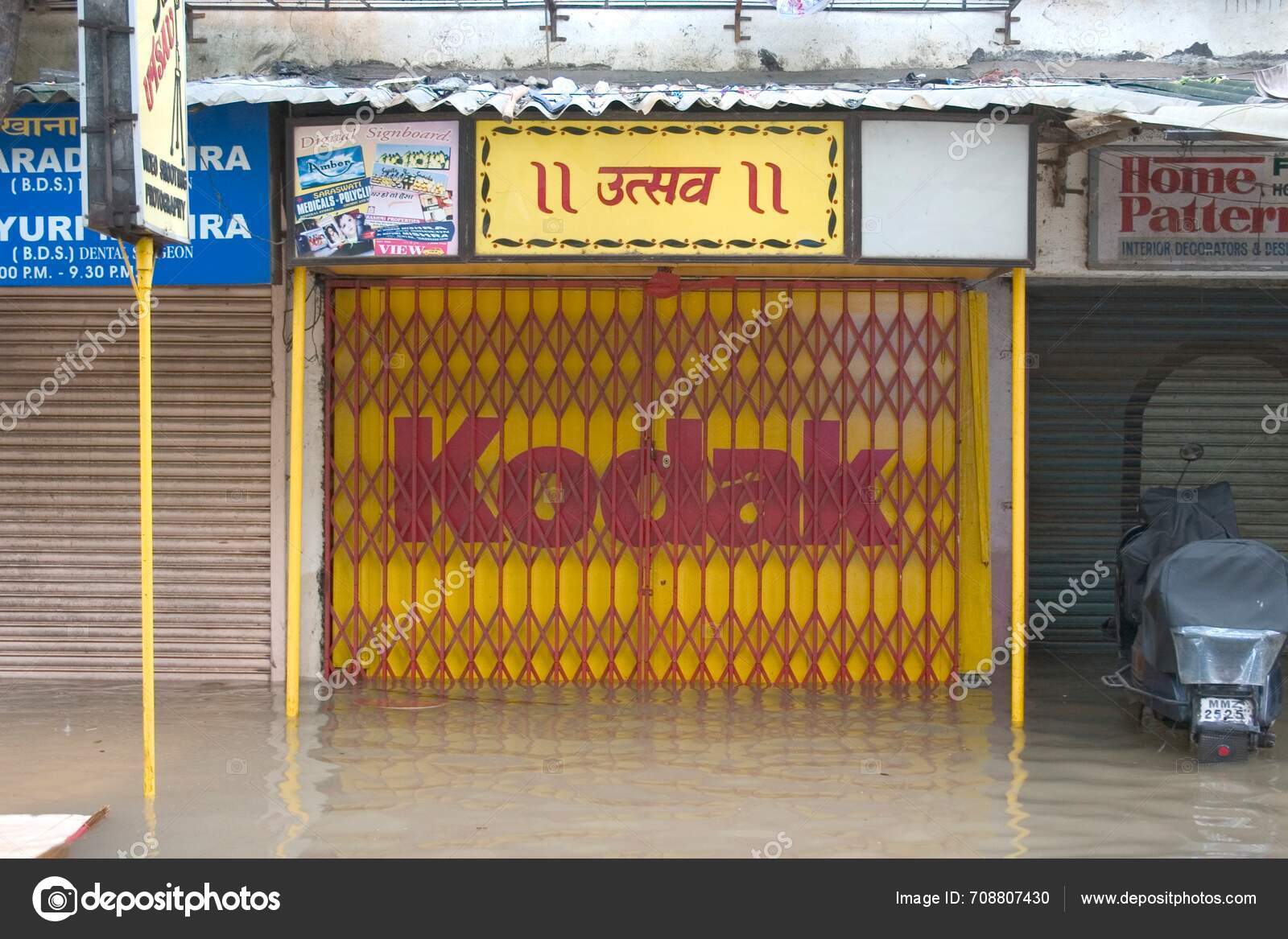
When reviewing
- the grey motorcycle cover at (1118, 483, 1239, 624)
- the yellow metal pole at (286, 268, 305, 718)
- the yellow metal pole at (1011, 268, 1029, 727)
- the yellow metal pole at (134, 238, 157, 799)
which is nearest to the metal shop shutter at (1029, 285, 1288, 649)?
the grey motorcycle cover at (1118, 483, 1239, 624)

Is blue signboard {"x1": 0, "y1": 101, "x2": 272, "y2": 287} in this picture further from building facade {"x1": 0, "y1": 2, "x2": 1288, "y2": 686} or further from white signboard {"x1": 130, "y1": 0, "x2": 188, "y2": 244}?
white signboard {"x1": 130, "y1": 0, "x2": 188, "y2": 244}

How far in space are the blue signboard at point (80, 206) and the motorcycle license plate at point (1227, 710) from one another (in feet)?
17.8

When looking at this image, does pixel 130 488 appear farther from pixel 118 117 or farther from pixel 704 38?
pixel 704 38

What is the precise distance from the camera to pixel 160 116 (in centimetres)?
497

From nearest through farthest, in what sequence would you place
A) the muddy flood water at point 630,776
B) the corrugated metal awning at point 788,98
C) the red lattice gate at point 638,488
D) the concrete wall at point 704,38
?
the muddy flood water at point 630,776 < the corrugated metal awning at point 788,98 < the concrete wall at point 704,38 < the red lattice gate at point 638,488

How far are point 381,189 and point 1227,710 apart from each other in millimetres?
4815

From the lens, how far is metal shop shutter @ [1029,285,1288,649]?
866cm

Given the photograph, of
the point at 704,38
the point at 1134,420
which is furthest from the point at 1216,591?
the point at 704,38

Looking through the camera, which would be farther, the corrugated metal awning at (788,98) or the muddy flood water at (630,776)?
the corrugated metal awning at (788,98)

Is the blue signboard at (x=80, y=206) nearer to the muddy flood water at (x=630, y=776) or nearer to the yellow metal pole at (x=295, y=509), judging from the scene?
the yellow metal pole at (x=295, y=509)

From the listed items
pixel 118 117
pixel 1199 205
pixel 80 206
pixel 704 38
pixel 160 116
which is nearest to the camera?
pixel 118 117

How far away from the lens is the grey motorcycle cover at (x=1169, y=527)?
6.97m

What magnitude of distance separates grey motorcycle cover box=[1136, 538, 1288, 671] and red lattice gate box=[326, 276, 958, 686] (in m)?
1.80

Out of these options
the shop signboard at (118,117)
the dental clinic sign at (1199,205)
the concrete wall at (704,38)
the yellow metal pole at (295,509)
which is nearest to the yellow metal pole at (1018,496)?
the dental clinic sign at (1199,205)
